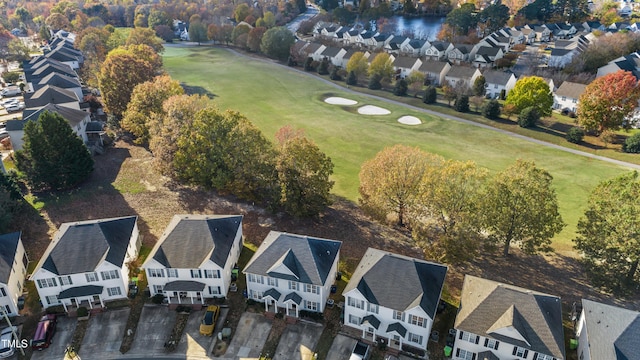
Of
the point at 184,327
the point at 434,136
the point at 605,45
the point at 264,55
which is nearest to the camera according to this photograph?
the point at 184,327

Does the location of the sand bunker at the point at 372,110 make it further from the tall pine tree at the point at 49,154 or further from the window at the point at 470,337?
the window at the point at 470,337

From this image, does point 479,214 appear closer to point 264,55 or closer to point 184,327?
point 184,327

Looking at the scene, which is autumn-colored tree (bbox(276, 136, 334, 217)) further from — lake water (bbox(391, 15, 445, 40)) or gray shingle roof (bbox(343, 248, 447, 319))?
lake water (bbox(391, 15, 445, 40))

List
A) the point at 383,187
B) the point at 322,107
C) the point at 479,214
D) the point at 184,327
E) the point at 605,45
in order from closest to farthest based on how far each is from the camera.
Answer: the point at 184,327 < the point at 479,214 < the point at 383,187 < the point at 322,107 < the point at 605,45

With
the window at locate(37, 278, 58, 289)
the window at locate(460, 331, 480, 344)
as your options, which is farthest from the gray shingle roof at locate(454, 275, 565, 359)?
the window at locate(37, 278, 58, 289)

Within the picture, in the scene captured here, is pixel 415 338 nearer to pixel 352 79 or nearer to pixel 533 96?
pixel 533 96

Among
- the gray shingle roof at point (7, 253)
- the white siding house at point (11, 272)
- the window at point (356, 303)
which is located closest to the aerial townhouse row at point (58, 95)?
the gray shingle roof at point (7, 253)

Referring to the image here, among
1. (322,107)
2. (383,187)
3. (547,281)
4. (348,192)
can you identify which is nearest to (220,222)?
(383,187)
